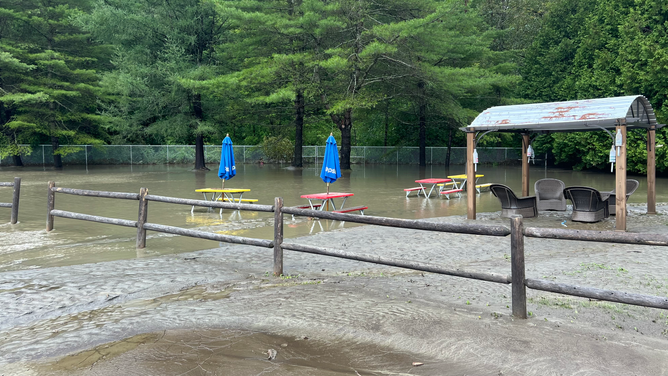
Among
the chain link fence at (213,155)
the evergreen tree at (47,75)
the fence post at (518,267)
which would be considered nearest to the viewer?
the fence post at (518,267)

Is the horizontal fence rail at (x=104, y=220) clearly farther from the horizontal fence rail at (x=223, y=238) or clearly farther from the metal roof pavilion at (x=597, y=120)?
the metal roof pavilion at (x=597, y=120)

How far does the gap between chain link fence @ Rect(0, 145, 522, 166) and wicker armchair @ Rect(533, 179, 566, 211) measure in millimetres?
28621

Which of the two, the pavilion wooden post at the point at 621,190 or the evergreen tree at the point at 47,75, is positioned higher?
the evergreen tree at the point at 47,75

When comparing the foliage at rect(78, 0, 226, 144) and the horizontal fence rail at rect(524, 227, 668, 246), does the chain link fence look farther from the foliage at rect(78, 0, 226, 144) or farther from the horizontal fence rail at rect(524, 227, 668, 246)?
the horizontal fence rail at rect(524, 227, 668, 246)

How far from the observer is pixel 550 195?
1364 centimetres

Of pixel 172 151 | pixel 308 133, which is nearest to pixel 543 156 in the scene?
pixel 308 133

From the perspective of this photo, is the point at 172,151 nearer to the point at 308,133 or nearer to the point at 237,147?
the point at 237,147

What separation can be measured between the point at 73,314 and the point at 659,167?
28.1 m

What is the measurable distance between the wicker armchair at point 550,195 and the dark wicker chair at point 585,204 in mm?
1344

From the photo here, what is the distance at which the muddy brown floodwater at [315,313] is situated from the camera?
13.7 ft

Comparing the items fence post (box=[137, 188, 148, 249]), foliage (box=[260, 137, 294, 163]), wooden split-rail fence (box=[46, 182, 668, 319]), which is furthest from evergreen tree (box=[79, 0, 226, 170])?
wooden split-rail fence (box=[46, 182, 668, 319])

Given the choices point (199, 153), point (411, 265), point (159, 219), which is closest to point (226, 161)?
point (159, 219)

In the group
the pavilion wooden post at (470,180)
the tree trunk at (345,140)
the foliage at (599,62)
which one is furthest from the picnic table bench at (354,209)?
the tree trunk at (345,140)

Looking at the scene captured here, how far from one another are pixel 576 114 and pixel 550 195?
113 inches
